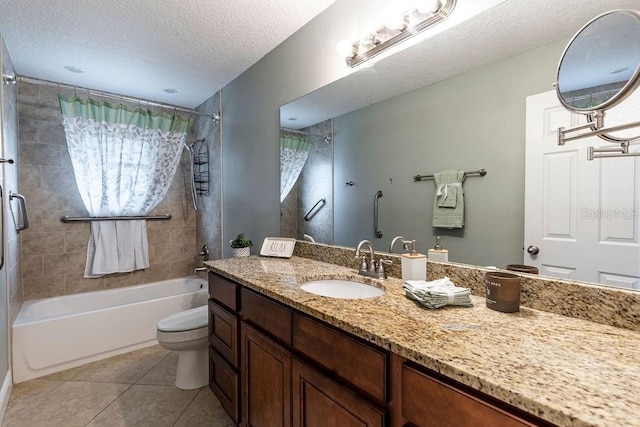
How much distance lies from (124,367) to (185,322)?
31.4 inches

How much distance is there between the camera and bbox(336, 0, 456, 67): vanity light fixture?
124 cm

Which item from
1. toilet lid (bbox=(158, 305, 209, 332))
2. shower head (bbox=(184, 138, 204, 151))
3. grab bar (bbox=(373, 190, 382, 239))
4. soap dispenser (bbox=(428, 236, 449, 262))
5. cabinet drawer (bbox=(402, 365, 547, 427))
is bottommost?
toilet lid (bbox=(158, 305, 209, 332))

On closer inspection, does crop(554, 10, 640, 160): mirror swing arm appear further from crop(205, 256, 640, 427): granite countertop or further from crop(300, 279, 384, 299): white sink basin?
crop(300, 279, 384, 299): white sink basin

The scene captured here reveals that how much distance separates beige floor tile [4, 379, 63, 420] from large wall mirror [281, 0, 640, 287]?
223 centimetres

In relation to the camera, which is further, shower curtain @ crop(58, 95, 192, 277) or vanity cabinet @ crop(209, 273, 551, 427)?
shower curtain @ crop(58, 95, 192, 277)

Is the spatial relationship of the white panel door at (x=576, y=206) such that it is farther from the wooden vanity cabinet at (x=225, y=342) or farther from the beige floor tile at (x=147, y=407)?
the beige floor tile at (x=147, y=407)

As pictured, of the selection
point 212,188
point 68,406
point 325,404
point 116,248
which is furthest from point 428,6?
point 116,248

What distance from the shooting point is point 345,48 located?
159 centimetres

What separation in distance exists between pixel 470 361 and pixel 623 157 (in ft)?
2.40

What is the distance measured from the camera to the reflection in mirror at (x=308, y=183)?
1891 millimetres

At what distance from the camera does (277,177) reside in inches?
87.3

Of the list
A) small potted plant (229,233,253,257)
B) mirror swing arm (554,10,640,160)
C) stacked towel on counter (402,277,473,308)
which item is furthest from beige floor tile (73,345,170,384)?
mirror swing arm (554,10,640,160)

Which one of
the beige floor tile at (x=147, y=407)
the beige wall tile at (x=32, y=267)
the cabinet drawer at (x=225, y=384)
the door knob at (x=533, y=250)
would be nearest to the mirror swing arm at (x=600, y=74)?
the door knob at (x=533, y=250)

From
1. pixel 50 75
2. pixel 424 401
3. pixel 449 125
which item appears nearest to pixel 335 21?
pixel 449 125
